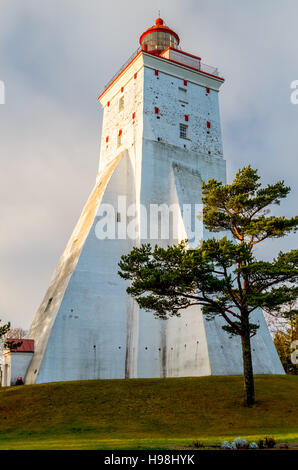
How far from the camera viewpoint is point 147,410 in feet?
64.2

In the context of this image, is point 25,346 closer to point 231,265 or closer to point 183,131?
point 231,265

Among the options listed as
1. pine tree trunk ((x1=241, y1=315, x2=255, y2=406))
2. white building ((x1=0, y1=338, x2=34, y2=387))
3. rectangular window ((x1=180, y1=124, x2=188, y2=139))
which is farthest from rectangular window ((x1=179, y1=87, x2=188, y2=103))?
pine tree trunk ((x1=241, y1=315, x2=255, y2=406))

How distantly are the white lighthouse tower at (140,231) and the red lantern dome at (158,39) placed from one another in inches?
3.9

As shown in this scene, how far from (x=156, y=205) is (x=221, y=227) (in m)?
11.2

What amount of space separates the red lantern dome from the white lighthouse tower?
99mm

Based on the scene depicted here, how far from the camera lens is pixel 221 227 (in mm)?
22062

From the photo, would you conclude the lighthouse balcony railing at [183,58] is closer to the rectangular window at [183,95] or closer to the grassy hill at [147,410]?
the rectangular window at [183,95]

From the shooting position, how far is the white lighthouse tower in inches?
1094

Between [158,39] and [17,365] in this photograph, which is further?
[158,39]

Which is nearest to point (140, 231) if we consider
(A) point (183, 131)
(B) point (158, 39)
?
(A) point (183, 131)

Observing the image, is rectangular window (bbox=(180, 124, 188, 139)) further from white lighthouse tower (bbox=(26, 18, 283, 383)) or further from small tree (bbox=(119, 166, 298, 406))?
small tree (bbox=(119, 166, 298, 406))

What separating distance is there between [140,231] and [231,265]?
40.3 feet

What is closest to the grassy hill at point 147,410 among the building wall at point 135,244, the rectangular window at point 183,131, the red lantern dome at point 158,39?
the building wall at point 135,244
